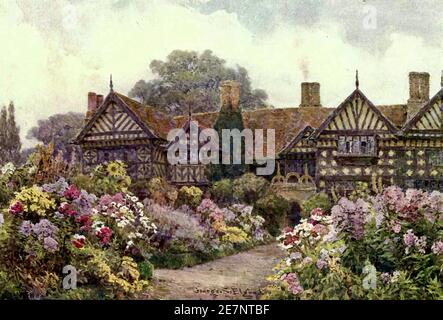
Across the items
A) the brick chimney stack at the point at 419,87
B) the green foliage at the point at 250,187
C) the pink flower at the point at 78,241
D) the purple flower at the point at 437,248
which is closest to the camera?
the purple flower at the point at 437,248

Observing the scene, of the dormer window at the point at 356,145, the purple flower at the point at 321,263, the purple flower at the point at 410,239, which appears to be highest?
the dormer window at the point at 356,145

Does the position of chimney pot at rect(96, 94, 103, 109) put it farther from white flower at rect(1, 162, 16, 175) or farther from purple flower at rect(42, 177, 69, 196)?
purple flower at rect(42, 177, 69, 196)

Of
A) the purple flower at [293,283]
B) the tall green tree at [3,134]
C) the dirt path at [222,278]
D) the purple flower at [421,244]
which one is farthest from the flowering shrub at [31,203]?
the purple flower at [421,244]

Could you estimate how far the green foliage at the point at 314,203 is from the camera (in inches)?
361

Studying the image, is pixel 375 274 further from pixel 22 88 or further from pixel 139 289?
pixel 22 88

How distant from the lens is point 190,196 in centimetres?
981

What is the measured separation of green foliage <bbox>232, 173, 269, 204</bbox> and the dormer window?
48.0 inches

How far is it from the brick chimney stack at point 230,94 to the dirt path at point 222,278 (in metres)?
2.08

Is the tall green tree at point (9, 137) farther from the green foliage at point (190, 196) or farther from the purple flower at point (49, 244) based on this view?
the green foliage at point (190, 196)

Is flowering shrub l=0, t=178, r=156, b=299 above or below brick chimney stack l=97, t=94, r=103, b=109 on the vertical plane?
below

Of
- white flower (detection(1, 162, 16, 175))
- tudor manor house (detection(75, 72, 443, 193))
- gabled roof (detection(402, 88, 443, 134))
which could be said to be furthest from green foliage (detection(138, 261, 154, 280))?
gabled roof (detection(402, 88, 443, 134))

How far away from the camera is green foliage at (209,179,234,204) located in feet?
31.5

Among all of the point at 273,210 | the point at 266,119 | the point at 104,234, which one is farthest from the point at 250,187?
the point at 104,234

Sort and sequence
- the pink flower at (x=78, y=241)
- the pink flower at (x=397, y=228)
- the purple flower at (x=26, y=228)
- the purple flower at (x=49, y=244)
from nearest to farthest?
1. the pink flower at (x=397, y=228)
2. the purple flower at (x=49, y=244)
3. the purple flower at (x=26, y=228)
4. the pink flower at (x=78, y=241)
